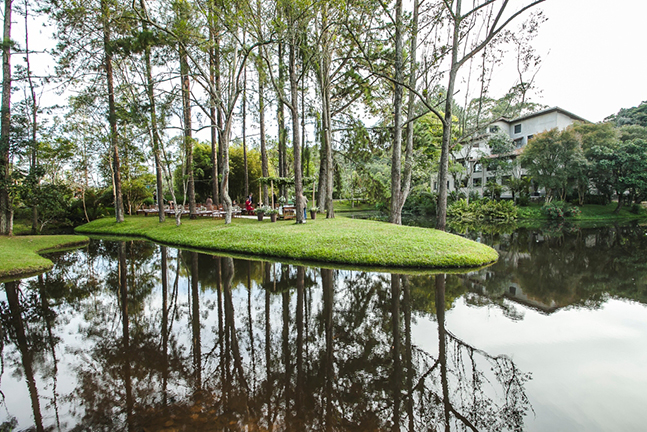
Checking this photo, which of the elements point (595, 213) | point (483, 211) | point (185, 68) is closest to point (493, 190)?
point (483, 211)

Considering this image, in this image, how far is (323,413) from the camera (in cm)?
288

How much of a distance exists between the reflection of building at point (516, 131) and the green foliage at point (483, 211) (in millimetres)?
3064

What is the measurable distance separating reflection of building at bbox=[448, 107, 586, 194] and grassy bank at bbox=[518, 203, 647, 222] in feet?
15.8

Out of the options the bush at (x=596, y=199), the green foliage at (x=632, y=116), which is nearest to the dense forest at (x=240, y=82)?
the bush at (x=596, y=199)

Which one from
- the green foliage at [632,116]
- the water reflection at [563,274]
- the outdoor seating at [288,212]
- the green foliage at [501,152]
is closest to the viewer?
the water reflection at [563,274]

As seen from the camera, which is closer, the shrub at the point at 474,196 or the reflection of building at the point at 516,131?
the reflection of building at the point at 516,131

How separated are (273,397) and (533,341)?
3.69 m

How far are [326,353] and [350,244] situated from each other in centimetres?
587

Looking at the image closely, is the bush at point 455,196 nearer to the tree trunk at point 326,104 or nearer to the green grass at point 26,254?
the tree trunk at point 326,104

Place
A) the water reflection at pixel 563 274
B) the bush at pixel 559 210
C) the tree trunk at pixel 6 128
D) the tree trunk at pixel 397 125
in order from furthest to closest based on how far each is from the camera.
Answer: the bush at pixel 559 210 < the tree trunk at pixel 6 128 < the tree trunk at pixel 397 125 < the water reflection at pixel 563 274

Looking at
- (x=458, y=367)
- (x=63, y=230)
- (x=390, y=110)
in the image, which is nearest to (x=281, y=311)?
(x=458, y=367)

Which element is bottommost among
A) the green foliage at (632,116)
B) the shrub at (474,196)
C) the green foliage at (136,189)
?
the shrub at (474,196)

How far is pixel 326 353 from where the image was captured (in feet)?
13.1

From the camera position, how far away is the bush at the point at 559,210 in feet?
81.7
